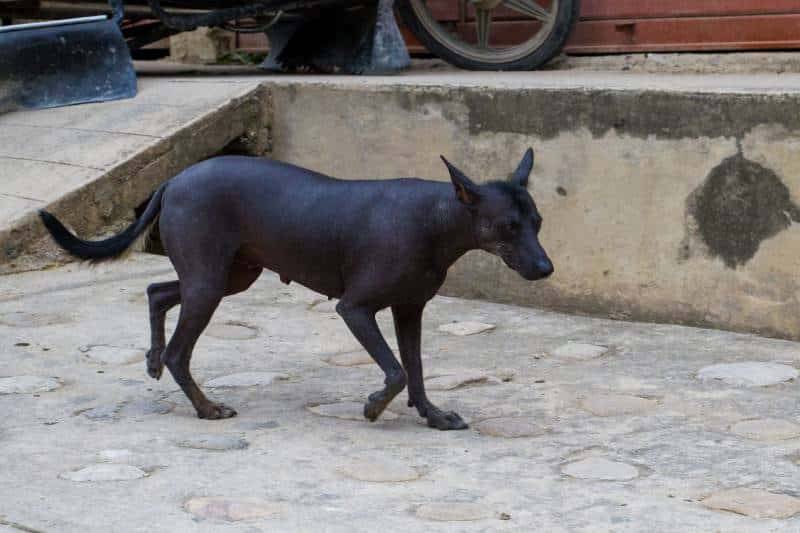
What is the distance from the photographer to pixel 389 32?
8.31 meters

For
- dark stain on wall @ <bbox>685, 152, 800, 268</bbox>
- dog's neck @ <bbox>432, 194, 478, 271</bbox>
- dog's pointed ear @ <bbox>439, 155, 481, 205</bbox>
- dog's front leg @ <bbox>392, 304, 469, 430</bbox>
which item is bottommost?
dog's front leg @ <bbox>392, 304, 469, 430</bbox>

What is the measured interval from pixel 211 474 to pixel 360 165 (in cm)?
350

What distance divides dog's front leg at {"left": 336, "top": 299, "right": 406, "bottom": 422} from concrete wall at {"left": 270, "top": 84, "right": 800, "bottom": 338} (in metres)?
2.15

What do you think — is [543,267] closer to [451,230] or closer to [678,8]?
[451,230]

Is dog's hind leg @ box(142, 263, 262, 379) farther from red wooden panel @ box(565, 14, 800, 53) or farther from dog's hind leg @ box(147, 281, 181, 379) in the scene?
red wooden panel @ box(565, 14, 800, 53)

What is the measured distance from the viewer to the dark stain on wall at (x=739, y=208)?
5539mm

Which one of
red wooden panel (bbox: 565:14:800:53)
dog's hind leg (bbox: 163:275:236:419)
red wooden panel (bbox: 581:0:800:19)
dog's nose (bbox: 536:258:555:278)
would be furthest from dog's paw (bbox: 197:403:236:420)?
red wooden panel (bbox: 581:0:800:19)

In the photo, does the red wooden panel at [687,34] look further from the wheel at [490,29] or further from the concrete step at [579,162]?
the concrete step at [579,162]

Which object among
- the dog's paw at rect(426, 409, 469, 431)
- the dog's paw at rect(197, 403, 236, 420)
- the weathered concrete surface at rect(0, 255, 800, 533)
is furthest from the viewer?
the dog's paw at rect(197, 403, 236, 420)

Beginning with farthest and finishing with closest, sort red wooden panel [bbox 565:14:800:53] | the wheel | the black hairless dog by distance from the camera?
the wheel
red wooden panel [bbox 565:14:800:53]
the black hairless dog

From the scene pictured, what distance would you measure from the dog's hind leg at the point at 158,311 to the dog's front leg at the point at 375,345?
2.49ft

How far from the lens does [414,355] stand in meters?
4.40

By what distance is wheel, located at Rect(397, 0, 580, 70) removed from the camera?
8.02 meters

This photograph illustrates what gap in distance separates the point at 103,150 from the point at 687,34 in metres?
3.67
